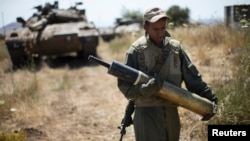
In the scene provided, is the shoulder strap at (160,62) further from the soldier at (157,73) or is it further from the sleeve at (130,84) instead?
the sleeve at (130,84)

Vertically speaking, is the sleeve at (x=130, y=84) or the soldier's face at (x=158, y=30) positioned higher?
the soldier's face at (x=158, y=30)

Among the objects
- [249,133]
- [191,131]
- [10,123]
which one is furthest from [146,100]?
[10,123]

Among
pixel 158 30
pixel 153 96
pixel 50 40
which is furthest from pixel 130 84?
pixel 50 40

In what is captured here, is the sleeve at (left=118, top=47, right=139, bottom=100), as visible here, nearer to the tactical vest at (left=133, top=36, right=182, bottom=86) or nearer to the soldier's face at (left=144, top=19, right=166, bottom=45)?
the tactical vest at (left=133, top=36, right=182, bottom=86)

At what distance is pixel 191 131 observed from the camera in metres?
4.54

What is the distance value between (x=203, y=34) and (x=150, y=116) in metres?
6.98

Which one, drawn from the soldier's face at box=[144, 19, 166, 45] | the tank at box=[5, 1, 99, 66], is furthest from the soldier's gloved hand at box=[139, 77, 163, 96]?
the tank at box=[5, 1, 99, 66]

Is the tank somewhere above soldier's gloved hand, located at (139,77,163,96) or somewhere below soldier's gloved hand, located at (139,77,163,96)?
below

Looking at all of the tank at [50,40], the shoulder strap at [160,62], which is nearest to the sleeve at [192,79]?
the shoulder strap at [160,62]

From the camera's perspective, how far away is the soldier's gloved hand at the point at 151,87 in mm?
2590

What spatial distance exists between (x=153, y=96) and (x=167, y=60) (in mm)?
301

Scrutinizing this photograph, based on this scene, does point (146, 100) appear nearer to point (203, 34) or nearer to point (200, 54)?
point (200, 54)

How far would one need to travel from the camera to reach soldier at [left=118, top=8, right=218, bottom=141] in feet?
9.20

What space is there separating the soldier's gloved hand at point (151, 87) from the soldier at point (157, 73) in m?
0.13
